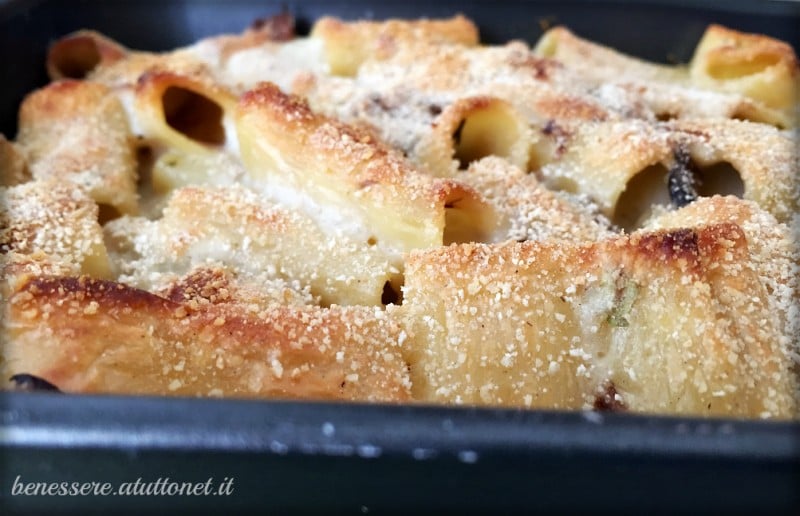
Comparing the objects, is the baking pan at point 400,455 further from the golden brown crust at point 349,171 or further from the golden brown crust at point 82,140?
the golden brown crust at point 82,140

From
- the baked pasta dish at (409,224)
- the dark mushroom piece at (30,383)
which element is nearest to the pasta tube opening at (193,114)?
the baked pasta dish at (409,224)

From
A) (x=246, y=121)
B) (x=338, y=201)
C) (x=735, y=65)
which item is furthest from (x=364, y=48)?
(x=735, y=65)

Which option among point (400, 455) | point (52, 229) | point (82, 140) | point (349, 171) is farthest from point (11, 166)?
point (400, 455)

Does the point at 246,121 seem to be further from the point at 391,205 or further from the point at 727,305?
the point at 727,305

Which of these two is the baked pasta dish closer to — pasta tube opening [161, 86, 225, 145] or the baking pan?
pasta tube opening [161, 86, 225, 145]

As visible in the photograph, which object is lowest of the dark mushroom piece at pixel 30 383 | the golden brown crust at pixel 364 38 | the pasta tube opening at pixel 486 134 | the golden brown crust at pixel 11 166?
the golden brown crust at pixel 11 166

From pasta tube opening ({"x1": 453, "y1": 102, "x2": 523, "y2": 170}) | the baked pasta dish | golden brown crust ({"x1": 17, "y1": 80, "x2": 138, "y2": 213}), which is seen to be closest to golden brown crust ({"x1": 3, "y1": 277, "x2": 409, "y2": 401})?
the baked pasta dish

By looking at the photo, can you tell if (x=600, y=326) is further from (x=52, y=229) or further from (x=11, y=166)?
(x=11, y=166)
